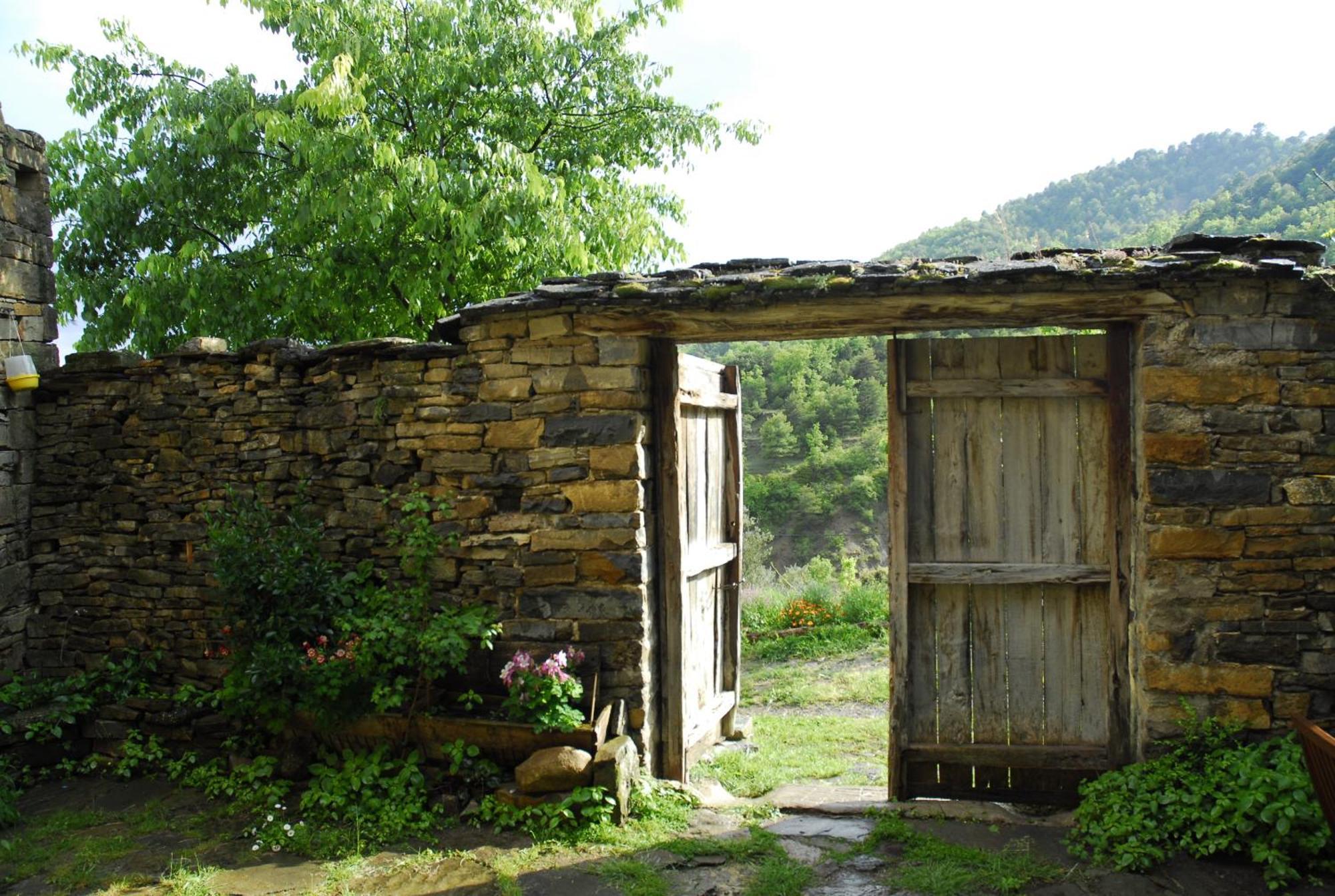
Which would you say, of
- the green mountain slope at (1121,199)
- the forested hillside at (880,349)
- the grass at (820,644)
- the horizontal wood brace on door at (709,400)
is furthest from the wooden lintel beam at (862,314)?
the green mountain slope at (1121,199)

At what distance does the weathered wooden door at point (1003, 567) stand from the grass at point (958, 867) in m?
0.58

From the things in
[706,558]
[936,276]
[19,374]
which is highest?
[936,276]

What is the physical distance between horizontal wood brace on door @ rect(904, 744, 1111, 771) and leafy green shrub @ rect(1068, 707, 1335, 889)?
23 centimetres

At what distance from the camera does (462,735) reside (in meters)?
4.73

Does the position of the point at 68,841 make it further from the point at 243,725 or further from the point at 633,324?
the point at 633,324

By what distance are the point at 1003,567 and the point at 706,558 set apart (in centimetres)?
176

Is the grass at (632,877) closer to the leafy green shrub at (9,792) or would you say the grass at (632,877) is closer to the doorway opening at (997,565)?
the doorway opening at (997,565)

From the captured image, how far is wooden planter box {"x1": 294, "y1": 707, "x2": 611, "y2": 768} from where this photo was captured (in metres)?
4.56

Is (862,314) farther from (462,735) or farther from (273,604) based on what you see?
(273,604)

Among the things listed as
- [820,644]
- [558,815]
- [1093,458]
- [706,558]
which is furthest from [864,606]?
[558,815]

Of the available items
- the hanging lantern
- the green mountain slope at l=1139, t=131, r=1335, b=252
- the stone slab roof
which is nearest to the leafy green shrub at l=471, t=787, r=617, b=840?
the stone slab roof

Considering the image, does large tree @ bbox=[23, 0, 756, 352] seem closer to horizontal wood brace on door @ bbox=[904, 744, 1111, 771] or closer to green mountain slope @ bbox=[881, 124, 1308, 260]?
horizontal wood brace on door @ bbox=[904, 744, 1111, 771]

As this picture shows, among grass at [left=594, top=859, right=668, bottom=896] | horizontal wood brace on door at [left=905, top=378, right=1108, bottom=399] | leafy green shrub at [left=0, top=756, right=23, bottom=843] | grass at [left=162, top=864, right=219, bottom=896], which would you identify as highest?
horizontal wood brace on door at [left=905, top=378, right=1108, bottom=399]

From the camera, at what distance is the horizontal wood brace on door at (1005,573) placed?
4.61 meters
